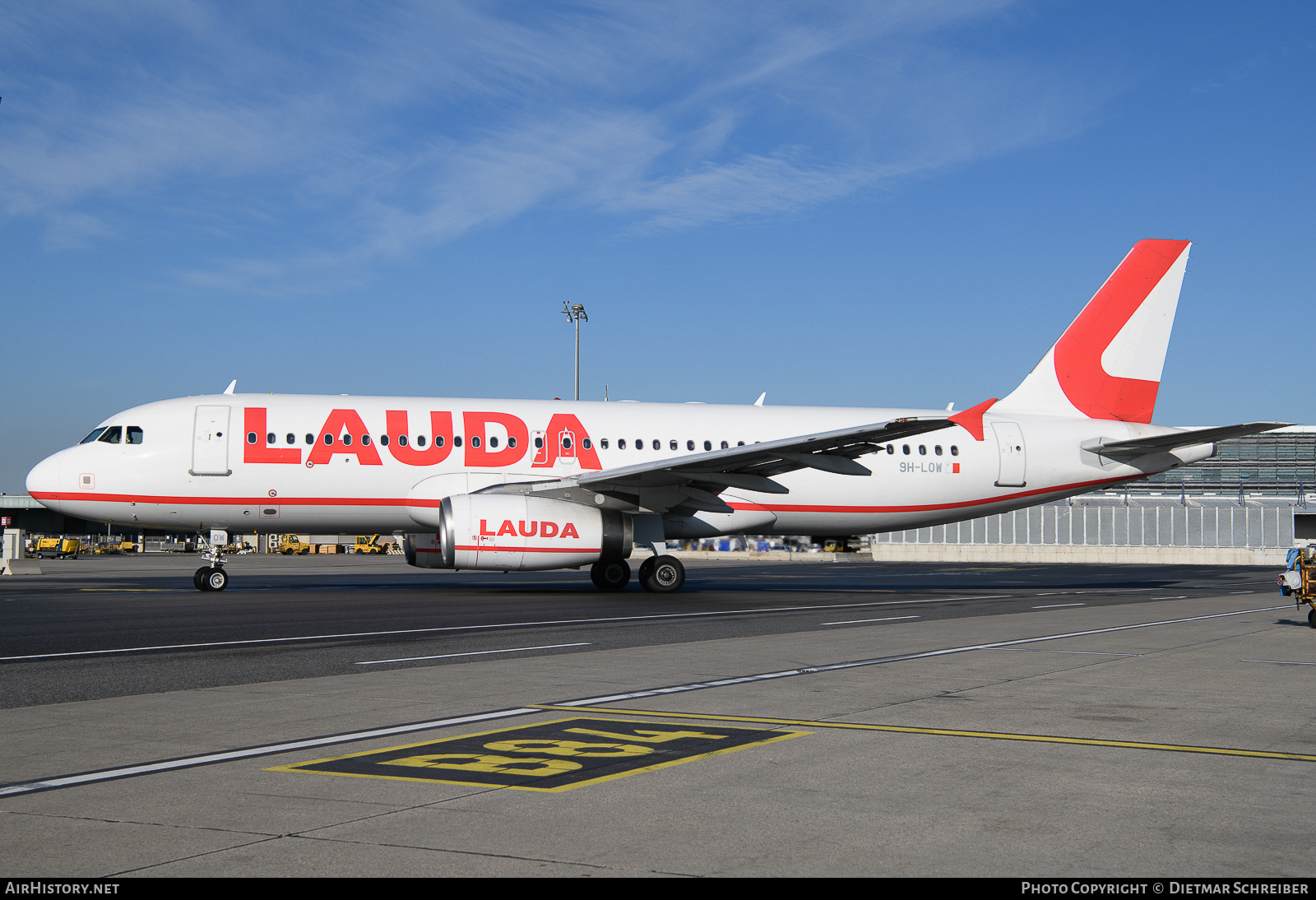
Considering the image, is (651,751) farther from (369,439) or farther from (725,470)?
(369,439)

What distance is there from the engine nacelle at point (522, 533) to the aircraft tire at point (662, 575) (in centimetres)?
125

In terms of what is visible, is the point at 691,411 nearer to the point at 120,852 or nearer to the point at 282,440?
the point at 282,440

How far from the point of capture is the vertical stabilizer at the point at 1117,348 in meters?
27.6

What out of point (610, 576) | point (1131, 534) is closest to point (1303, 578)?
point (610, 576)

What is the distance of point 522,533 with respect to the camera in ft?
69.3

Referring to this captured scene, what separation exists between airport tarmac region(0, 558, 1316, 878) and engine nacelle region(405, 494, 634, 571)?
5.86 meters

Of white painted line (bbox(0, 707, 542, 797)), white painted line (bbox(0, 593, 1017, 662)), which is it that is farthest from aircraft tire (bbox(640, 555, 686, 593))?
white painted line (bbox(0, 707, 542, 797))

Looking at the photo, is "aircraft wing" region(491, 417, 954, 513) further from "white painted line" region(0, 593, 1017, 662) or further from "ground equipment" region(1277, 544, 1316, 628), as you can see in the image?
"ground equipment" region(1277, 544, 1316, 628)

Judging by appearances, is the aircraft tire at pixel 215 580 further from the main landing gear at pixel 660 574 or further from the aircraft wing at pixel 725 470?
the main landing gear at pixel 660 574

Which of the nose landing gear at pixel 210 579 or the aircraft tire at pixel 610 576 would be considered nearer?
the nose landing gear at pixel 210 579

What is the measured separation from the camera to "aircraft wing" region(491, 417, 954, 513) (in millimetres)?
20344

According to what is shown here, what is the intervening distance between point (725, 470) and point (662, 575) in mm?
2927

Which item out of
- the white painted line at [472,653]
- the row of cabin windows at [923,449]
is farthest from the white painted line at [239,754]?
the row of cabin windows at [923,449]

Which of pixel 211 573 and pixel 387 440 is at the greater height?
pixel 387 440
